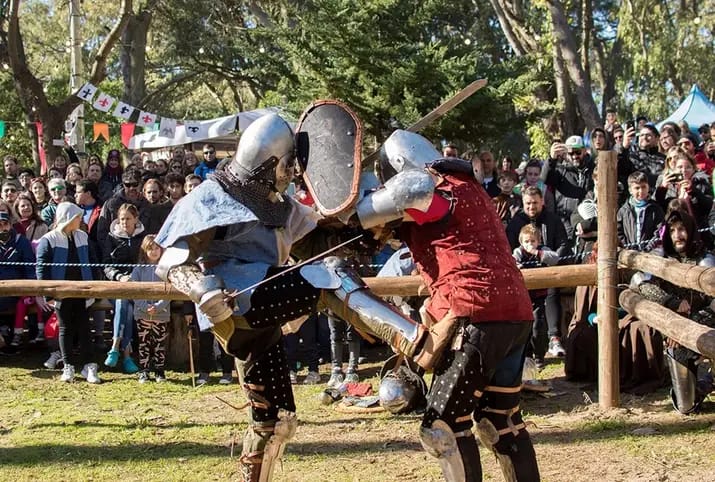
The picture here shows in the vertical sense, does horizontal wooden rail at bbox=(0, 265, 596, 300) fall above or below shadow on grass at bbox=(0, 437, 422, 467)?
above

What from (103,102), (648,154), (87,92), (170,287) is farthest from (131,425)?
(103,102)

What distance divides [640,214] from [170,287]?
365 centimetres

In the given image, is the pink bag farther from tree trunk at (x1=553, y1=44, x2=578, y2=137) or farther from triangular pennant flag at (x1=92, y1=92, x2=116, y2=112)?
tree trunk at (x1=553, y1=44, x2=578, y2=137)

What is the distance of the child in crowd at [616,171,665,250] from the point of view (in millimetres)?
6570

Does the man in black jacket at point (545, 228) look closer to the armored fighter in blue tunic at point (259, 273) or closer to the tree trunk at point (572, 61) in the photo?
the armored fighter in blue tunic at point (259, 273)

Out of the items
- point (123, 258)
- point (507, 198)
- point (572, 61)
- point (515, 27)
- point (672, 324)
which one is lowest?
point (672, 324)

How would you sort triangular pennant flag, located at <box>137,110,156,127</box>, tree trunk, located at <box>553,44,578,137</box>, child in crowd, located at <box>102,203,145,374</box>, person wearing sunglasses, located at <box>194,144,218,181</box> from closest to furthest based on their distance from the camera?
child in crowd, located at <box>102,203,145,374</box>, person wearing sunglasses, located at <box>194,144,218,181</box>, tree trunk, located at <box>553,44,578,137</box>, triangular pennant flag, located at <box>137,110,156,127</box>

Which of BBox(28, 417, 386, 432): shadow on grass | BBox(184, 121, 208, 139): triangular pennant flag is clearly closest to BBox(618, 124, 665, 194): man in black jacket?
BBox(28, 417, 386, 432): shadow on grass

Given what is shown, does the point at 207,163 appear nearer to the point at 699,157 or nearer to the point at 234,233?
the point at 699,157

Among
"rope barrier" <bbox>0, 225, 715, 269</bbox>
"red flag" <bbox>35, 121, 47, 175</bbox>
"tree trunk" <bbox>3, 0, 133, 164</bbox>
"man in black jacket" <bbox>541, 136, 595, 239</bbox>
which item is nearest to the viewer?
"rope barrier" <bbox>0, 225, 715, 269</bbox>

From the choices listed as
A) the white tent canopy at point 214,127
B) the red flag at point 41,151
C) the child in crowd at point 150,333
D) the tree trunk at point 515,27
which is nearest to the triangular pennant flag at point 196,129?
the white tent canopy at point 214,127

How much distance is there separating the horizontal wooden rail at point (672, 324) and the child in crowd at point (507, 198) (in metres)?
2.02

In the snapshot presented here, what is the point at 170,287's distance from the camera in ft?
18.1

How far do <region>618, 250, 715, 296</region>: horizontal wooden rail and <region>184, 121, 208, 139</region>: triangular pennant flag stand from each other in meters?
10.1
